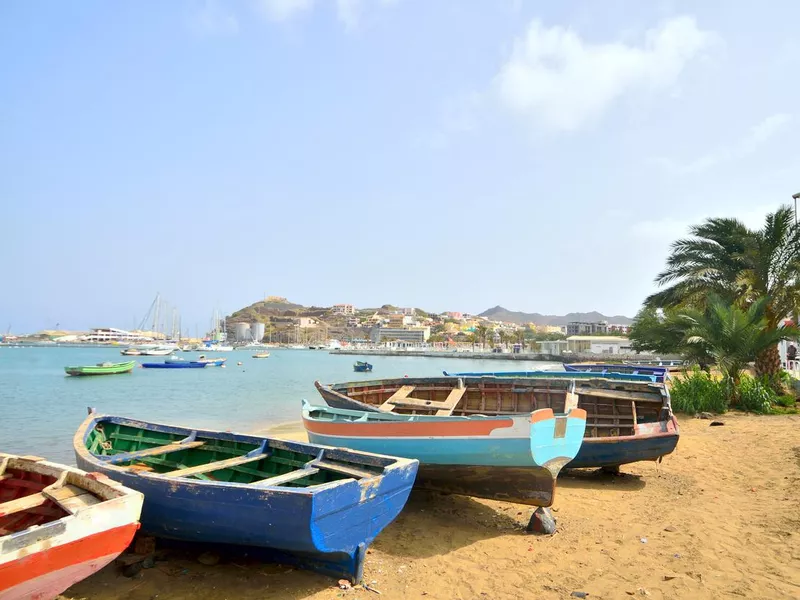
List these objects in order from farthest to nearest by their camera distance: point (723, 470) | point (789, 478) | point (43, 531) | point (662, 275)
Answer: point (662, 275)
point (723, 470)
point (789, 478)
point (43, 531)

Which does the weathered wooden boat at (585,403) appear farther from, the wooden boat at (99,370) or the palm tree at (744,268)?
the wooden boat at (99,370)

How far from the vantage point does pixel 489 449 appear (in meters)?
6.94

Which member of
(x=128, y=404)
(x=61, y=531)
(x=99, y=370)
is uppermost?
(x=61, y=531)

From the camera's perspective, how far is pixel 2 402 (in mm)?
29812

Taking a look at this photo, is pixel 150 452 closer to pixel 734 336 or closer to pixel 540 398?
pixel 540 398

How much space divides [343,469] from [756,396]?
15.3 metres

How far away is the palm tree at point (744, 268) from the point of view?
703 inches

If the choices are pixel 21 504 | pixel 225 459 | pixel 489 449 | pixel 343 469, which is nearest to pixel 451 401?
pixel 489 449

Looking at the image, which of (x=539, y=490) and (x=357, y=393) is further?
(x=357, y=393)

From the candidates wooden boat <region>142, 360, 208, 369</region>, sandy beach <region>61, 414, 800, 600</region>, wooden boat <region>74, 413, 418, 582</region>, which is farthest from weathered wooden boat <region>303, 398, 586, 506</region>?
wooden boat <region>142, 360, 208, 369</region>

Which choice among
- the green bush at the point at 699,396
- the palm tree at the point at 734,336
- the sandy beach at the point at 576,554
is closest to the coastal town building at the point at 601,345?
the palm tree at the point at 734,336

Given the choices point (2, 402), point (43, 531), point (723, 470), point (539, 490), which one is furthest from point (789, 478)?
point (2, 402)

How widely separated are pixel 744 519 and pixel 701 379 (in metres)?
11.2

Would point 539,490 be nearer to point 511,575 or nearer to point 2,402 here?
point 511,575
